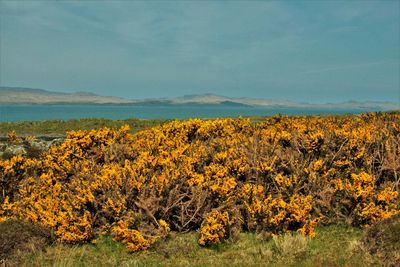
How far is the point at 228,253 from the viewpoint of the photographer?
1007cm

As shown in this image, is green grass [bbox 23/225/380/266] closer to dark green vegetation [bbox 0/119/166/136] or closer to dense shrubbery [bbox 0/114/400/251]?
dense shrubbery [bbox 0/114/400/251]

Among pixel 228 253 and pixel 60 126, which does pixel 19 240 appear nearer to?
pixel 228 253

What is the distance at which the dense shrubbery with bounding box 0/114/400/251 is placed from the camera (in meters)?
11.2

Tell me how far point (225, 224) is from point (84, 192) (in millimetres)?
4104

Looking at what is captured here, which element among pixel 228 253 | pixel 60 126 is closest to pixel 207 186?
pixel 228 253

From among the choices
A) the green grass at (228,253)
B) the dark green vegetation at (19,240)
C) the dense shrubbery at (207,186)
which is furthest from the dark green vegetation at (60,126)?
the green grass at (228,253)

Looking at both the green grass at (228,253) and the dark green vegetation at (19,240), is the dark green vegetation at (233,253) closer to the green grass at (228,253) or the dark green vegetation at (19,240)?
the green grass at (228,253)

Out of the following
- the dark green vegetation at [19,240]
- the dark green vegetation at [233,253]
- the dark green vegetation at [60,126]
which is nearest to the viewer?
the dark green vegetation at [233,253]

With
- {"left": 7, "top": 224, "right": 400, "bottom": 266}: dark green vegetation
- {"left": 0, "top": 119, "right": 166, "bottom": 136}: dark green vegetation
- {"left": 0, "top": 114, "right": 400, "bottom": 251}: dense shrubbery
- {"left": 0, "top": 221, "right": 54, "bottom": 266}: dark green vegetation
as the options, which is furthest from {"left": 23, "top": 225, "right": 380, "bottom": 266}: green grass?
{"left": 0, "top": 119, "right": 166, "bottom": 136}: dark green vegetation

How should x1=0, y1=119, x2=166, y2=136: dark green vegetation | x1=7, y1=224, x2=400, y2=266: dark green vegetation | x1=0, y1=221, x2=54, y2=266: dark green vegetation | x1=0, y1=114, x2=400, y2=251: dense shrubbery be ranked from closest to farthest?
x1=7, y1=224, x2=400, y2=266: dark green vegetation, x1=0, y1=221, x2=54, y2=266: dark green vegetation, x1=0, y1=114, x2=400, y2=251: dense shrubbery, x1=0, y1=119, x2=166, y2=136: dark green vegetation

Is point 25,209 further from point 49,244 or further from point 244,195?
point 244,195

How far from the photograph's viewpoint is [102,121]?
1933 inches

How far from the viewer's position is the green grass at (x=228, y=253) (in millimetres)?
9164

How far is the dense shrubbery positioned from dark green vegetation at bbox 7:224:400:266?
36cm
